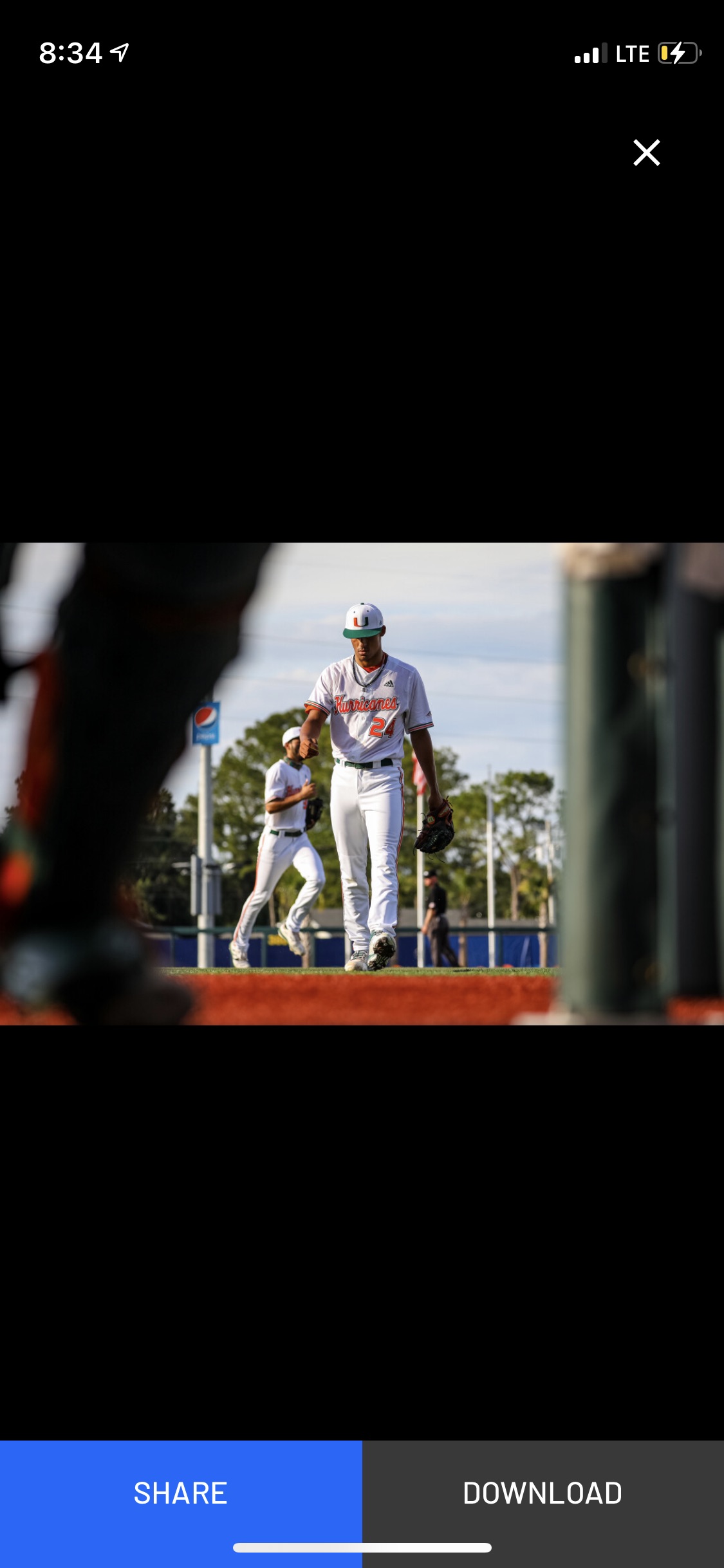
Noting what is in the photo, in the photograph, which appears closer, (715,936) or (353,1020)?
(353,1020)

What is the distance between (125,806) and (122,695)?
0.55 feet

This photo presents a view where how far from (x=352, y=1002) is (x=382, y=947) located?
103 inches

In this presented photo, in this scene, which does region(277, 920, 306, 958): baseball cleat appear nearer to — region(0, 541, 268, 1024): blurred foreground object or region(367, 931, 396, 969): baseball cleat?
region(367, 931, 396, 969): baseball cleat

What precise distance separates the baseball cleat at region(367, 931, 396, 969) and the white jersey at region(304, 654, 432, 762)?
3.23 ft

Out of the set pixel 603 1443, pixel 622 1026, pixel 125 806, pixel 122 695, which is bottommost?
pixel 603 1443

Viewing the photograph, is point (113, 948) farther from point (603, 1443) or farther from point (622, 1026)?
point (603, 1443)

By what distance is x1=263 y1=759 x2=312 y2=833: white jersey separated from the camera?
8727 mm

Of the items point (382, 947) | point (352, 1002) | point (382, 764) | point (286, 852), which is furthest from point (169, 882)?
point (352, 1002)

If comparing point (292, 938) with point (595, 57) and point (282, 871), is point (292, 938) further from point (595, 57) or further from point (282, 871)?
point (595, 57)

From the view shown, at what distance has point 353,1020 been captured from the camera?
2584 millimetres

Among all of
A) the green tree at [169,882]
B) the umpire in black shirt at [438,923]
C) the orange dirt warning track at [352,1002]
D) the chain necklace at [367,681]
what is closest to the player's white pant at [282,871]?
the chain necklace at [367,681]

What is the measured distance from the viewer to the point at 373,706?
21.6 feet

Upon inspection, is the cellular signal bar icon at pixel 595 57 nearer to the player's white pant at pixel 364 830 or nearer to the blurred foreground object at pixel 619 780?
the blurred foreground object at pixel 619 780

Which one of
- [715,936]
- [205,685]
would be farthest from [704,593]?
[205,685]
